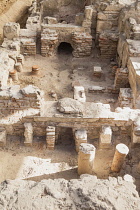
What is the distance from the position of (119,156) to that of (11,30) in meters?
7.36

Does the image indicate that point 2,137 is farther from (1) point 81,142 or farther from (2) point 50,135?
(1) point 81,142

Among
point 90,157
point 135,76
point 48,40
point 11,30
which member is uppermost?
point 11,30

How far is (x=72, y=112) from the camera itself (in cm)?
584

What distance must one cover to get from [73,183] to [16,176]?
1.82m

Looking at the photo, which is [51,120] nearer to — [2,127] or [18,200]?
[2,127]

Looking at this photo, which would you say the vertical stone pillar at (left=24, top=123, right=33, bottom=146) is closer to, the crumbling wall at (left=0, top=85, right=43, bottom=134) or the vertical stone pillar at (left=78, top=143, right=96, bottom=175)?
the crumbling wall at (left=0, top=85, right=43, bottom=134)

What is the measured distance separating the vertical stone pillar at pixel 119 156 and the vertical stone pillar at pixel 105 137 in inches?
25.4

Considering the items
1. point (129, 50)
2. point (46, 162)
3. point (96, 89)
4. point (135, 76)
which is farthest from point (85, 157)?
point (129, 50)

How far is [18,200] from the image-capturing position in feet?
12.5

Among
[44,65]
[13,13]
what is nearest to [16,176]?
[44,65]

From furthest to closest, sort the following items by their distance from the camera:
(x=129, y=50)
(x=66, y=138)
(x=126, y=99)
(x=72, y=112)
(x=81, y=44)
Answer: (x=81, y=44), (x=129, y=50), (x=126, y=99), (x=66, y=138), (x=72, y=112)

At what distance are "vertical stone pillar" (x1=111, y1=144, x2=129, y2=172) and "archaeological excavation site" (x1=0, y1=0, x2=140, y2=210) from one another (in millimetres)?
22

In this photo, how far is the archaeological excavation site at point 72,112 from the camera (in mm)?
4031

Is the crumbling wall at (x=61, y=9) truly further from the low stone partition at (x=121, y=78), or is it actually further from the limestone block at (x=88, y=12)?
the low stone partition at (x=121, y=78)
